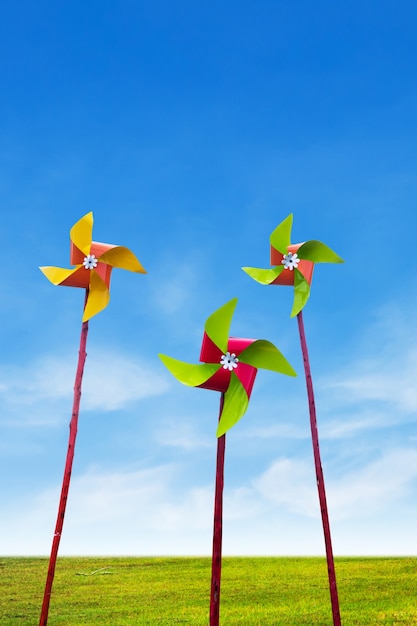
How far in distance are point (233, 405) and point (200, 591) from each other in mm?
5284

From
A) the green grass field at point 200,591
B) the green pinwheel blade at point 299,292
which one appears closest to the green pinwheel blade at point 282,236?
the green pinwheel blade at point 299,292

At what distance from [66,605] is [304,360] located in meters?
5.66

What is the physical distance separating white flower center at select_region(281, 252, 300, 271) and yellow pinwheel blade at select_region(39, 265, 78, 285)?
2513 millimetres

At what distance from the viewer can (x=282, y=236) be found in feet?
27.0

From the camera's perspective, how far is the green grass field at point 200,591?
9.48 metres

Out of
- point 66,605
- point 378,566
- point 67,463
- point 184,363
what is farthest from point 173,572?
point 184,363

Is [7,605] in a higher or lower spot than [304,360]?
lower

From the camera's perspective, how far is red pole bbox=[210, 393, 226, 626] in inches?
263

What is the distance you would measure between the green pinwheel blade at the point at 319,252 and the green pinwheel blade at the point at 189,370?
1.99 meters

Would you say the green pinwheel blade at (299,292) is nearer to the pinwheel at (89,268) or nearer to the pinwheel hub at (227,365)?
the pinwheel hub at (227,365)

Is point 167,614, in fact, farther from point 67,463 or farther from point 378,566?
point 378,566

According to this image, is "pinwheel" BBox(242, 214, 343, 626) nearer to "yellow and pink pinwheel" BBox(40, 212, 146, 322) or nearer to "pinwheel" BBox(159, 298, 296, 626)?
"pinwheel" BBox(159, 298, 296, 626)

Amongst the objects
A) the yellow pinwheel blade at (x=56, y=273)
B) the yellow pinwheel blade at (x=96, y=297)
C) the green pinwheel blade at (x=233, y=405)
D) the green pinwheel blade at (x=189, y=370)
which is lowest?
the green pinwheel blade at (x=233, y=405)

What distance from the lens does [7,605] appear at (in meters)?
10.4
